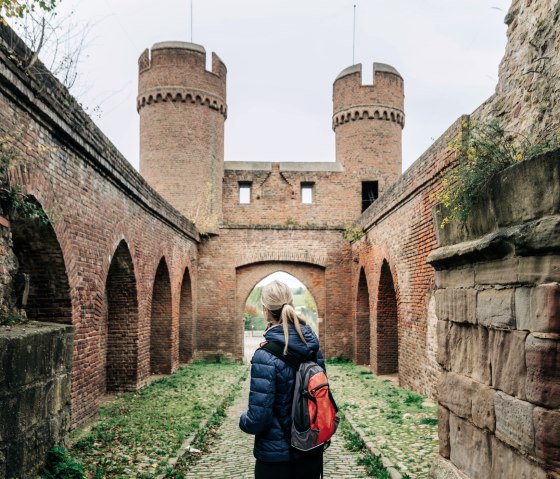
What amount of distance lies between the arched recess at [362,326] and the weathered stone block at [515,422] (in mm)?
14260

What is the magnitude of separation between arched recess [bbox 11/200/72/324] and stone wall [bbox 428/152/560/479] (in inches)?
199

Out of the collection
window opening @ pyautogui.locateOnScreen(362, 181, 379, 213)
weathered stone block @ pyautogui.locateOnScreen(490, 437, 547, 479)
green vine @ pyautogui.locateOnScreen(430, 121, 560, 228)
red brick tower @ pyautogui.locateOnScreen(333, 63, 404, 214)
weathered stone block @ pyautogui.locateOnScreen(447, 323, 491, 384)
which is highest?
red brick tower @ pyautogui.locateOnScreen(333, 63, 404, 214)

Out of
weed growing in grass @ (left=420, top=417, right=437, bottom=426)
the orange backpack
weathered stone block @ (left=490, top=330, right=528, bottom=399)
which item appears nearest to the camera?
weathered stone block @ (left=490, top=330, right=528, bottom=399)

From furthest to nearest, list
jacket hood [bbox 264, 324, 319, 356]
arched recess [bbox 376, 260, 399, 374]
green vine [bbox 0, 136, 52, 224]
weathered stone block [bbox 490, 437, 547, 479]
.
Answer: arched recess [bbox 376, 260, 399, 374], green vine [bbox 0, 136, 52, 224], jacket hood [bbox 264, 324, 319, 356], weathered stone block [bbox 490, 437, 547, 479]

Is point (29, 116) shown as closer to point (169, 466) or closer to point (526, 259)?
point (169, 466)

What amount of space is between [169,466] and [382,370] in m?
9.56

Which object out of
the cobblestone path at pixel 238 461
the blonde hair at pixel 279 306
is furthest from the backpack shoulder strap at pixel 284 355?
the cobblestone path at pixel 238 461

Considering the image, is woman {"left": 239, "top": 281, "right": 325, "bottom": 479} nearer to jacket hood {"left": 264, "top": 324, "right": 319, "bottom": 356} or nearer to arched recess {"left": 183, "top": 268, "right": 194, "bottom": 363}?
jacket hood {"left": 264, "top": 324, "right": 319, "bottom": 356}

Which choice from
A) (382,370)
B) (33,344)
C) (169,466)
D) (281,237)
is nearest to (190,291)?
(281,237)

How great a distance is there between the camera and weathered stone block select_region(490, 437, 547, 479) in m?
2.61

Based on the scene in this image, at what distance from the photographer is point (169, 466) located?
599 cm

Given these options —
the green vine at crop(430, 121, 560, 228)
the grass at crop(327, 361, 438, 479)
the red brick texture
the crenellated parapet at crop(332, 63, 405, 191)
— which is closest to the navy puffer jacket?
the green vine at crop(430, 121, 560, 228)

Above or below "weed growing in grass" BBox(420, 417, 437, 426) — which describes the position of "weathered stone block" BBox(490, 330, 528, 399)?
above

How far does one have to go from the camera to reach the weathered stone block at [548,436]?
2.48 meters
